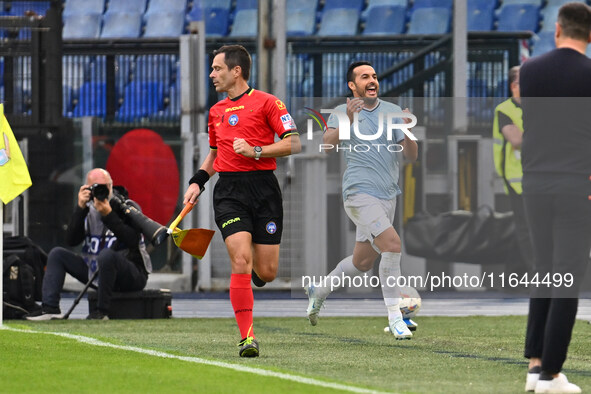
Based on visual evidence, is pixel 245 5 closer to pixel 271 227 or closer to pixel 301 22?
pixel 301 22

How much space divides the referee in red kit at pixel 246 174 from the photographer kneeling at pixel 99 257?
3.44 m

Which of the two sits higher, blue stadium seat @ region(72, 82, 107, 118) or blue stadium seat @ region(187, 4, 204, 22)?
blue stadium seat @ region(187, 4, 204, 22)

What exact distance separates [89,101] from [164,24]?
361cm

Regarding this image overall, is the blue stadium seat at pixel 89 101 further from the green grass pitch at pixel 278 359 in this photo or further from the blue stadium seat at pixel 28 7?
the green grass pitch at pixel 278 359

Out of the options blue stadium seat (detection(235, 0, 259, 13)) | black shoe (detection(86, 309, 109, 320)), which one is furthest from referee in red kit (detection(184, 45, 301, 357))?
blue stadium seat (detection(235, 0, 259, 13))

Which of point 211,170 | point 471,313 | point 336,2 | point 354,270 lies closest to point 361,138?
point 354,270

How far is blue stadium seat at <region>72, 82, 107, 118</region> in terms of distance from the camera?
55.8ft

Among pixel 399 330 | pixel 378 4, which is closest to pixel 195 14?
pixel 378 4

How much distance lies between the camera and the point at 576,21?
4988mm

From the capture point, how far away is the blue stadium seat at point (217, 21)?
1898 centimetres

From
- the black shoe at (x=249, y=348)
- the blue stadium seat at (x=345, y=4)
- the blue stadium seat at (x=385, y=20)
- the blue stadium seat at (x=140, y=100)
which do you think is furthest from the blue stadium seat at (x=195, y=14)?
the black shoe at (x=249, y=348)

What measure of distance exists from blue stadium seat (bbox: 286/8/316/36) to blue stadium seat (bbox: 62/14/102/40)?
3435mm

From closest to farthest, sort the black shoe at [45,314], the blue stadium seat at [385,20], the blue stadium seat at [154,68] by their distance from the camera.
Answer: the black shoe at [45,314] < the blue stadium seat at [154,68] < the blue stadium seat at [385,20]

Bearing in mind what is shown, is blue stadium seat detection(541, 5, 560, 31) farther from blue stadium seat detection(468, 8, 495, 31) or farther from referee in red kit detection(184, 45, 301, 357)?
referee in red kit detection(184, 45, 301, 357)
